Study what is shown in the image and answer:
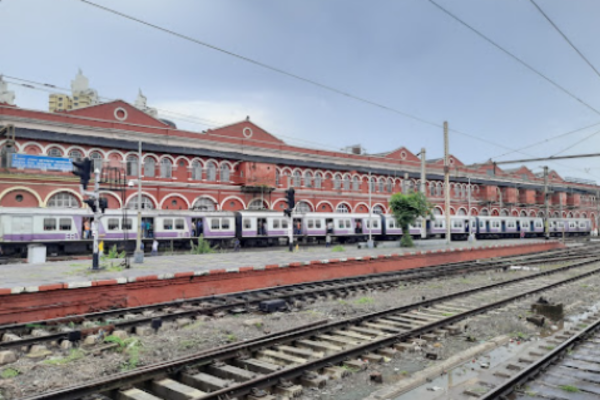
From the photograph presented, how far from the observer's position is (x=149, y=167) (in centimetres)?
3441

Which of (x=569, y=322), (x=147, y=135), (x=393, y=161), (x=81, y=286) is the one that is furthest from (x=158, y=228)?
(x=393, y=161)

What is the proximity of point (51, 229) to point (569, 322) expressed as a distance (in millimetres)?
27185

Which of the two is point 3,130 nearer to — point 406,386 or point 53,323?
point 53,323

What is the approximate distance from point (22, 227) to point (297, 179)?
25.3 m

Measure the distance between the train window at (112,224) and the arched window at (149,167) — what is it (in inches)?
273

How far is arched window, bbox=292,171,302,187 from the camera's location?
142ft

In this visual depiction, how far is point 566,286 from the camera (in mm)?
15492

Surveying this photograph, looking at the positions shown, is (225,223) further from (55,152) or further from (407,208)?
(407,208)

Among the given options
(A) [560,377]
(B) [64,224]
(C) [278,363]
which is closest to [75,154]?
(B) [64,224]

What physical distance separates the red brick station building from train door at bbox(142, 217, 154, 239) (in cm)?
371

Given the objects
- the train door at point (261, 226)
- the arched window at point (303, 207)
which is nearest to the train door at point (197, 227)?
the train door at point (261, 226)

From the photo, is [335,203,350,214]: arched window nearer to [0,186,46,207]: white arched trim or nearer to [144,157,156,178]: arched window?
[144,157,156,178]: arched window

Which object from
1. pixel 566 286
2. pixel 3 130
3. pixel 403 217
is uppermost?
pixel 3 130

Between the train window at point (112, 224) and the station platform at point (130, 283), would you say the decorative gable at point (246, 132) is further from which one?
the station platform at point (130, 283)
